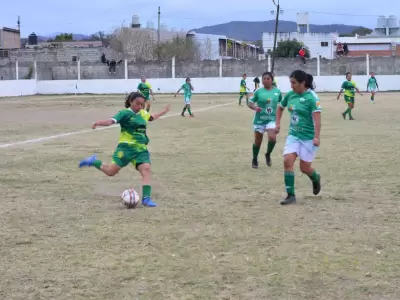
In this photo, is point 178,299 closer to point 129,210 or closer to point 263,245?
point 263,245

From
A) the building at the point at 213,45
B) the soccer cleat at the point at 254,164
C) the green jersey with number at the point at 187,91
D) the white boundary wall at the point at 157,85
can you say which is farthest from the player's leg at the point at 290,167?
the building at the point at 213,45

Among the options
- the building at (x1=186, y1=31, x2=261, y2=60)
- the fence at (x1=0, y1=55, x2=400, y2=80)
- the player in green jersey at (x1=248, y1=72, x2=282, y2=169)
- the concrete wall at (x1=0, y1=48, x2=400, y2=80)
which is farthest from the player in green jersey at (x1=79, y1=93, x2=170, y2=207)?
the building at (x1=186, y1=31, x2=261, y2=60)

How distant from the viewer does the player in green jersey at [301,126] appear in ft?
26.8

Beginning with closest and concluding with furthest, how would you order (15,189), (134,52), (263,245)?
(263,245) < (15,189) < (134,52)

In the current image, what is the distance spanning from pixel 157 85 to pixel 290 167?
4747 cm

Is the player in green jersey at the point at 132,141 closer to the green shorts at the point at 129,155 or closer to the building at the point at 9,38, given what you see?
the green shorts at the point at 129,155

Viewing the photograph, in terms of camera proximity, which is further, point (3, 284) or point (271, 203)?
point (271, 203)

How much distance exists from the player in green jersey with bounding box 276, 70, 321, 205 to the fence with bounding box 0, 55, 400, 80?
45.0 m

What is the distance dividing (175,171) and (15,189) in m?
2.88

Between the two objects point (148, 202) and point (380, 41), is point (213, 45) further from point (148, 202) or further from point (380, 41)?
point (148, 202)

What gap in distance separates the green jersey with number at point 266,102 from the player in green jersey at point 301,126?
132 inches

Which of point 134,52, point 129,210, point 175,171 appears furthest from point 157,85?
point 129,210

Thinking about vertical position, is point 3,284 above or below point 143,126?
below

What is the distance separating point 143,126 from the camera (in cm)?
829
